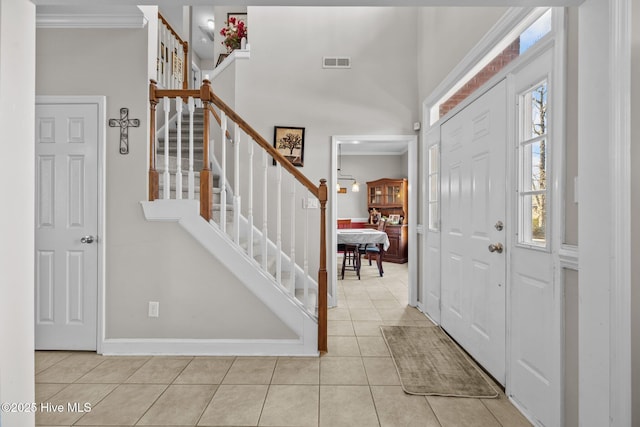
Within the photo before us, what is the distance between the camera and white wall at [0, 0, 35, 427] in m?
1.21

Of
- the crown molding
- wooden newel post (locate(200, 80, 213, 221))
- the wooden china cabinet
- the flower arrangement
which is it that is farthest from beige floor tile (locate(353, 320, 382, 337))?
the wooden china cabinet

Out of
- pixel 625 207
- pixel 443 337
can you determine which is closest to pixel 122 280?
pixel 443 337

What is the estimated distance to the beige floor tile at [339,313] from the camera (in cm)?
344

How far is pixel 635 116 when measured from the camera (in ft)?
3.68

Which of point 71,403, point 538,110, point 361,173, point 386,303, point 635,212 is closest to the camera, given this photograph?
point 635,212

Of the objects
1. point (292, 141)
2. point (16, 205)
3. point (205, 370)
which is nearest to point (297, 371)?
point (205, 370)

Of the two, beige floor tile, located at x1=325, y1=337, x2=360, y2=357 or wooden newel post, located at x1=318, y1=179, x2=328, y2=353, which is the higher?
wooden newel post, located at x1=318, y1=179, x2=328, y2=353

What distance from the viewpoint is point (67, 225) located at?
2.57 metres

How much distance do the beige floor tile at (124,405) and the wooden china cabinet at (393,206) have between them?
18.9 ft

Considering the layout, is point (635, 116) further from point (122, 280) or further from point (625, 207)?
point (122, 280)

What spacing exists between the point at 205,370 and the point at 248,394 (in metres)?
0.48

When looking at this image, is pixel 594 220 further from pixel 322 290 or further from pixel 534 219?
pixel 322 290

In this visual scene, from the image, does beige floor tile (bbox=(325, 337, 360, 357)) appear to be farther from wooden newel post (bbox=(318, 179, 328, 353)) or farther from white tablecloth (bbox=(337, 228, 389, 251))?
white tablecloth (bbox=(337, 228, 389, 251))

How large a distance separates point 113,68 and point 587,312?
3.36 metres
